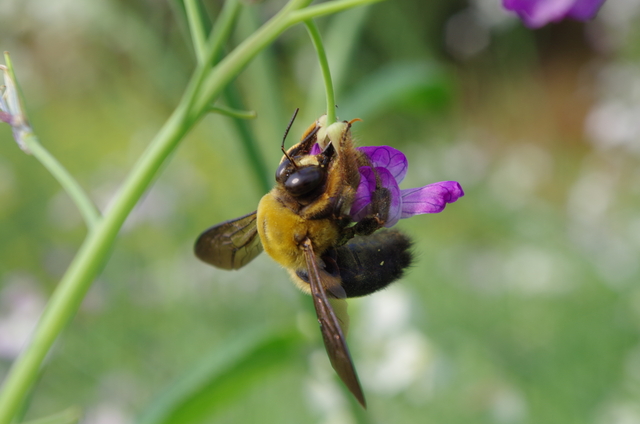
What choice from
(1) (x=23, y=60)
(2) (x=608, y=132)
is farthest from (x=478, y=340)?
(1) (x=23, y=60)

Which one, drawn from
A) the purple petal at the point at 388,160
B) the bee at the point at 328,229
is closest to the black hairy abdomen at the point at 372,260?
the bee at the point at 328,229

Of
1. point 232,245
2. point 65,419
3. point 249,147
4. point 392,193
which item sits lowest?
point 65,419

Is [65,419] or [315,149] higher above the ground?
[315,149]

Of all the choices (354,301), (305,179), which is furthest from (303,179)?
(354,301)

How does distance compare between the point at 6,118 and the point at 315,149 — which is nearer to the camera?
the point at 6,118

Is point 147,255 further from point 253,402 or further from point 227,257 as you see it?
point 227,257

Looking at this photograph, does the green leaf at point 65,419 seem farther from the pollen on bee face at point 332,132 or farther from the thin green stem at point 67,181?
the pollen on bee face at point 332,132

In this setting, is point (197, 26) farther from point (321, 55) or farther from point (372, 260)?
point (372, 260)
